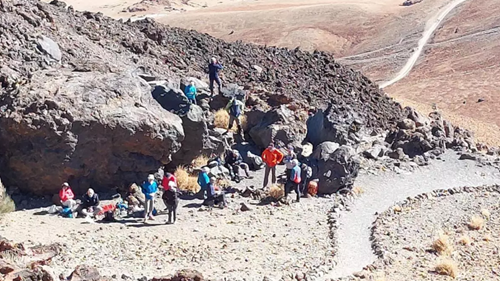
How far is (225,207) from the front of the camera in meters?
18.5

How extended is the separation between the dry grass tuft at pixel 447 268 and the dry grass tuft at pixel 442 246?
108 centimetres

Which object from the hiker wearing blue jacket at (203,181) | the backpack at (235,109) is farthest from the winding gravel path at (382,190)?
the backpack at (235,109)

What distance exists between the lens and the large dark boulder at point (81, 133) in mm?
17484

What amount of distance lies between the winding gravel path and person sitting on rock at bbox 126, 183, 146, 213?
557 cm

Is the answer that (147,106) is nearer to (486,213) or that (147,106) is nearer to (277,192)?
(277,192)

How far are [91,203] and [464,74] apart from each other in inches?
1501

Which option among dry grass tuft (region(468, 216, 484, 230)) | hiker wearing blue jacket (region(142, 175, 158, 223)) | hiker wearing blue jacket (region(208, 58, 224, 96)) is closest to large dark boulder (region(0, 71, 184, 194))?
hiker wearing blue jacket (region(142, 175, 158, 223))

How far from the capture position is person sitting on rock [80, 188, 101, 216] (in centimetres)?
1722

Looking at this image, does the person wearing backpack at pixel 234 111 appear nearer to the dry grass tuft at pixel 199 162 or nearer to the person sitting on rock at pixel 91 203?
the dry grass tuft at pixel 199 162

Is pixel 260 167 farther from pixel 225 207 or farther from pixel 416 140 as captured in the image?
pixel 416 140

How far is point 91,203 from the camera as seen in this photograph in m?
17.3

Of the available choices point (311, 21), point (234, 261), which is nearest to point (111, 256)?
point (234, 261)

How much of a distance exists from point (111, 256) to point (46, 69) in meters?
8.28

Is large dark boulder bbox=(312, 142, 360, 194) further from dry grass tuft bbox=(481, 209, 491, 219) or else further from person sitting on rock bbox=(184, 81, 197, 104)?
person sitting on rock bbox=(184, 81, 197, 104)
